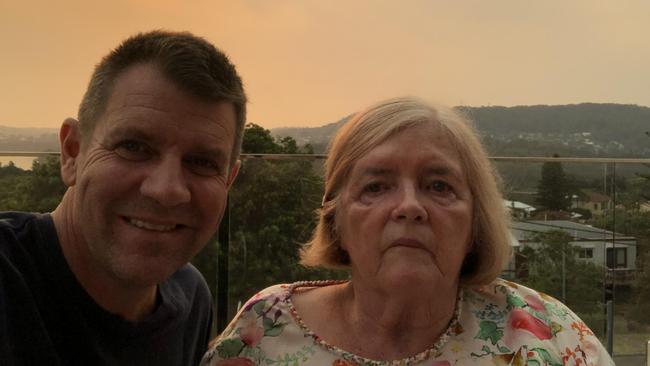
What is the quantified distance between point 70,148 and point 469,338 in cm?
120

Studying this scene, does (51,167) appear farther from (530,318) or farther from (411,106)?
(530,318)

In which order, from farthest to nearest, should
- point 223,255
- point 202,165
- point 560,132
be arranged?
point 560,132 → point 223,255 → point 202,165

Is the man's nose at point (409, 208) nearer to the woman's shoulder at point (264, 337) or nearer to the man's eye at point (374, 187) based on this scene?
the man's eye at point (374, 187)

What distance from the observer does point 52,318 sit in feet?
4.71

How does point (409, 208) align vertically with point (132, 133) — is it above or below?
below

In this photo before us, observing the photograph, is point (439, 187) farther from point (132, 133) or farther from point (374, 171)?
point (132, 133)

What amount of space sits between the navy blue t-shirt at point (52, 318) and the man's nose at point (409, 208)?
718mm

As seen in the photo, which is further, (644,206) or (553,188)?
(644,206)

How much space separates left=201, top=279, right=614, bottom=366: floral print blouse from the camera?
1.67 meters

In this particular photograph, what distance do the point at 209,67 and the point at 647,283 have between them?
130 inches

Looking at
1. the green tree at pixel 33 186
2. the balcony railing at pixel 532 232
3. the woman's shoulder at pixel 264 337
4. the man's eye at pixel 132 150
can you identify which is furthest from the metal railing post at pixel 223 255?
the man's eye at pixel 132 150

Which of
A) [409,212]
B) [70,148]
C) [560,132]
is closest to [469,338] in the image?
[409,212]

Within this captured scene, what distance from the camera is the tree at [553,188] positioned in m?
3.55

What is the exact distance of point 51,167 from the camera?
3.09m
